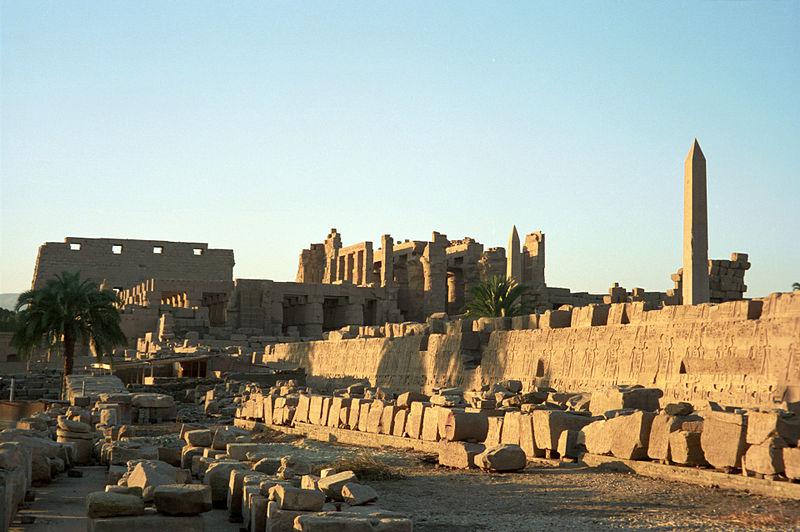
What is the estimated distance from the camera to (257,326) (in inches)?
1828

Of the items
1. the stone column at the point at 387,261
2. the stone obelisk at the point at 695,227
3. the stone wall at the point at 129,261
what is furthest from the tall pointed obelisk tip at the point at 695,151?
the stone wall at the point at 129,261

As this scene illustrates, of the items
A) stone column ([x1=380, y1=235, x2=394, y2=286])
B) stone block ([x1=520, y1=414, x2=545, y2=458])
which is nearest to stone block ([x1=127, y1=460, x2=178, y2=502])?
stone block ([x1=520, y1=414, x2=545, y2=458])

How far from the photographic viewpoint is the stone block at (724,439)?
869 centimetres

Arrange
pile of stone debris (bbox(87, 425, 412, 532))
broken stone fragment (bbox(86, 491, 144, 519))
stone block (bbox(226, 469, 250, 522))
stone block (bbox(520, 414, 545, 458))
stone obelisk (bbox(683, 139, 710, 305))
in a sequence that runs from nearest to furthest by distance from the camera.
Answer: pile of stone debris (bbox(87, 425, 412, 532)), broken stone fragment (bbox(86, 491, 144, 519)), stone block (bbox(226, 469, 250, 522)), stone block (bbox(520, 414, 545, 458)), stone obelisk (bbox(683, 139, 710, 305))

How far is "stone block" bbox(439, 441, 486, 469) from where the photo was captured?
1069cm

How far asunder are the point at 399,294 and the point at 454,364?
32.1 m

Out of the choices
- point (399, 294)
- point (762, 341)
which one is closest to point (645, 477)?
point (762, 341)

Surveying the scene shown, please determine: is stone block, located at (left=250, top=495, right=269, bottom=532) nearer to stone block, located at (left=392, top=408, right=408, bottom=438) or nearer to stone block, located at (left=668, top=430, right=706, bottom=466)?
stone block, located at (left=668, top=430, right=706, bottom=466)

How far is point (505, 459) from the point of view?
10.1 metres

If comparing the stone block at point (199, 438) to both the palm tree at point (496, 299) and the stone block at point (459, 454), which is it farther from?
the palm tree at point (496, 299)

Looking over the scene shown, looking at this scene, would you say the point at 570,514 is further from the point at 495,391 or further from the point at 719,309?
the point at 495,391

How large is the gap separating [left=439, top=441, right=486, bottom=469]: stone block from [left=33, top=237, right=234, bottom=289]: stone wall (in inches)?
2066

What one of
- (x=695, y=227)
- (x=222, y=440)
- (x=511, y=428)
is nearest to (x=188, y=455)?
(x=222, y=440)

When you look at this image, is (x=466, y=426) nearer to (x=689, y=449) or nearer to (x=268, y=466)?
(x=268, y=466)
